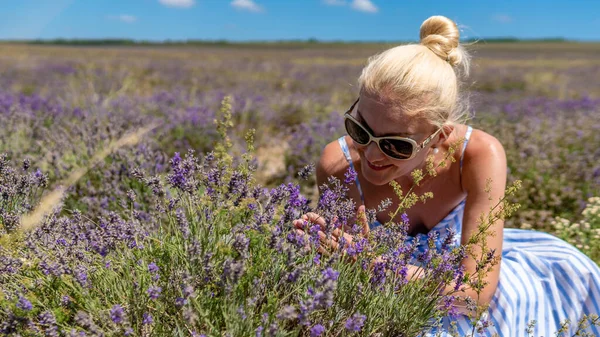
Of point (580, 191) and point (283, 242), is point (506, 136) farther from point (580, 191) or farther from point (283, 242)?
point (283, 242)

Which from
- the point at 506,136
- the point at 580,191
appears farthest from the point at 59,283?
the point at 506,136

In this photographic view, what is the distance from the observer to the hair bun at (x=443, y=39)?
7.64 ft

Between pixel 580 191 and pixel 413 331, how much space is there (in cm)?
382

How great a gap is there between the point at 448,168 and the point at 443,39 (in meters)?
0.67

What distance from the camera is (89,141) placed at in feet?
12.4

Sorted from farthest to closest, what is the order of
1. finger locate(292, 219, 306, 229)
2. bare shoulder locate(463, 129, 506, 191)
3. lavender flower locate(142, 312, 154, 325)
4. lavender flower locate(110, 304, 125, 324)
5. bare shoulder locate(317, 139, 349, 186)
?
bare shoulder locate(317, 139, 349, 186), bare shoulder locate(463, 129, 506, 191), finger locate(292, 219, 306, 229), lavender flower locate(142, 312, 154, 325), lavender flower locate(110, 304, 125, 324)

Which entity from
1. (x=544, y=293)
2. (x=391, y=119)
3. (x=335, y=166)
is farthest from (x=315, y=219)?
(x=544, y=293)

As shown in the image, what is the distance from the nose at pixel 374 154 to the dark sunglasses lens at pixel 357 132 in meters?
0.04

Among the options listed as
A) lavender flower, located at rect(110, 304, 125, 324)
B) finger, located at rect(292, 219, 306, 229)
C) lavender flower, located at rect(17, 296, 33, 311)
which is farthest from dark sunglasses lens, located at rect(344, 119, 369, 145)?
lavender flower, located at rect(17, 296, 33, 311)

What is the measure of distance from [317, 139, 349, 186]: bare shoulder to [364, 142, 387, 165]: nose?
47 cm

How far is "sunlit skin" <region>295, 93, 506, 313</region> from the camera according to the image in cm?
209

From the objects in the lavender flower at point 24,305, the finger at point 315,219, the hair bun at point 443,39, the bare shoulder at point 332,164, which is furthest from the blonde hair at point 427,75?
the lavender flower at point 24,305

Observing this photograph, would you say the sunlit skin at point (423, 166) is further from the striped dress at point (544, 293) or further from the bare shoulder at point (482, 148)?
the striped dress at point (544, 293)

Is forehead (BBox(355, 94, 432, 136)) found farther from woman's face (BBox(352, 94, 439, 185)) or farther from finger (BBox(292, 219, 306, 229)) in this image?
finger (BBox(292, 219, 306, 229))
